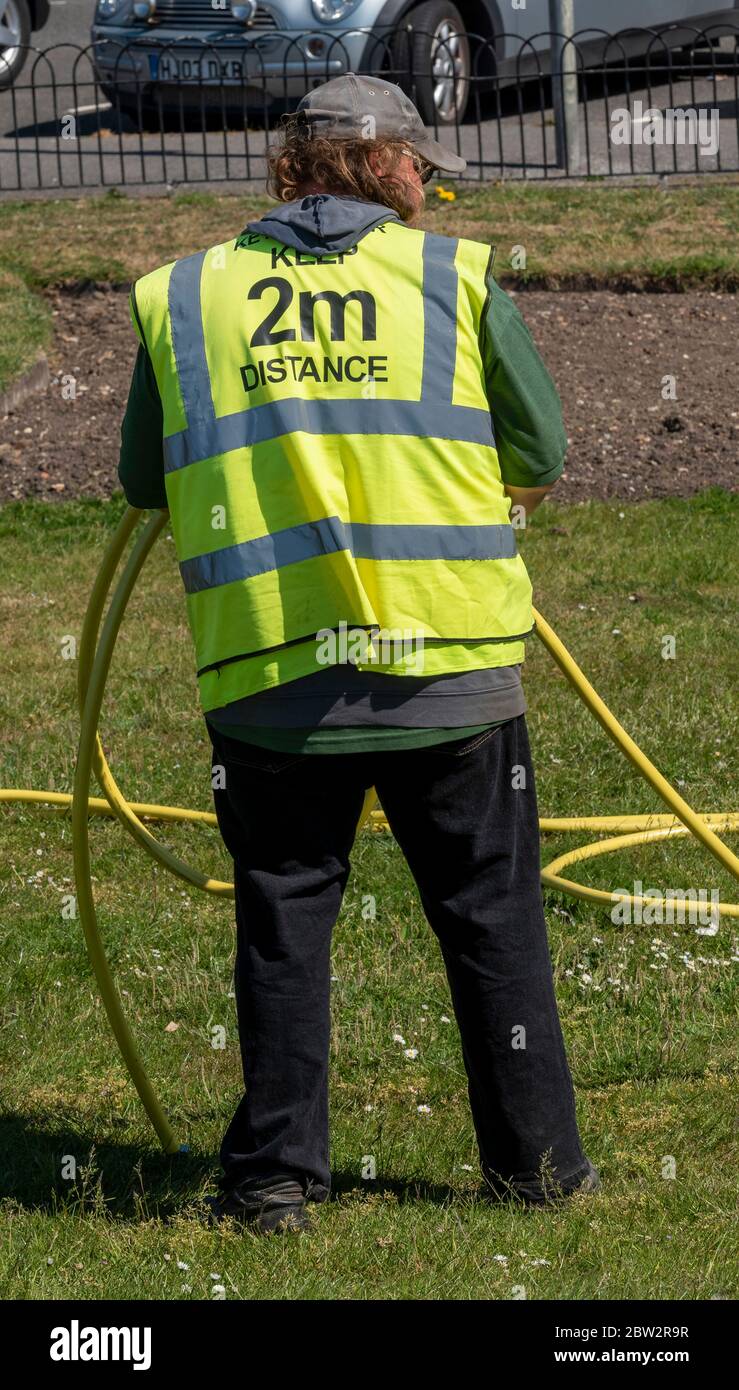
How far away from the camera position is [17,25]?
1705 cm

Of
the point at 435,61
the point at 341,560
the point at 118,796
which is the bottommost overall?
the point at 118,796

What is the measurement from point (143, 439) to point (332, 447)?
43 cm

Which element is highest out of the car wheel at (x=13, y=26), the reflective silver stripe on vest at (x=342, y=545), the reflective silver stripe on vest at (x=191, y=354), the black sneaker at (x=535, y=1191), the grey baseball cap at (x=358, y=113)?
the car wheel at (x=13, y=26)

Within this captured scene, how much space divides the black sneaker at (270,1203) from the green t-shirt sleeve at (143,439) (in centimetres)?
129

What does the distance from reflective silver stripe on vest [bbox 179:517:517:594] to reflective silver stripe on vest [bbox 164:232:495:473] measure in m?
0.16

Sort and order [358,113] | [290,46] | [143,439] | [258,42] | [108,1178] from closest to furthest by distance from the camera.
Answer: [358,113] → [143,439] → [108,1178] → [290,46] → [258,42]

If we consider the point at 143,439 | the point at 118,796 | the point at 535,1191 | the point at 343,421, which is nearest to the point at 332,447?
the point at 343,421

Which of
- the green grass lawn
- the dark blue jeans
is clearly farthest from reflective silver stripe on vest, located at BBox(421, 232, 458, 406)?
the green grass lawn

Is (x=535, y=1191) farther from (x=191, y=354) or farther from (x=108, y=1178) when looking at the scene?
(x=191, y=354)

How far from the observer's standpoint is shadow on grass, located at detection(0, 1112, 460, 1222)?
349 cm

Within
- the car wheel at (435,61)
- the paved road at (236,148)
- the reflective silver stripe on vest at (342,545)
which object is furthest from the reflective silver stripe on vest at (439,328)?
the car wheel at (435,61)

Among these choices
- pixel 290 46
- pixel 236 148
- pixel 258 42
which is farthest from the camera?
pixel 236 148

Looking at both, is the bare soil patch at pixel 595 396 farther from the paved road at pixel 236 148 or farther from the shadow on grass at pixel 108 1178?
the shadow on grass at pixel 108 1178

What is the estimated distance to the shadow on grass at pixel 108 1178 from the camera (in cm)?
349
